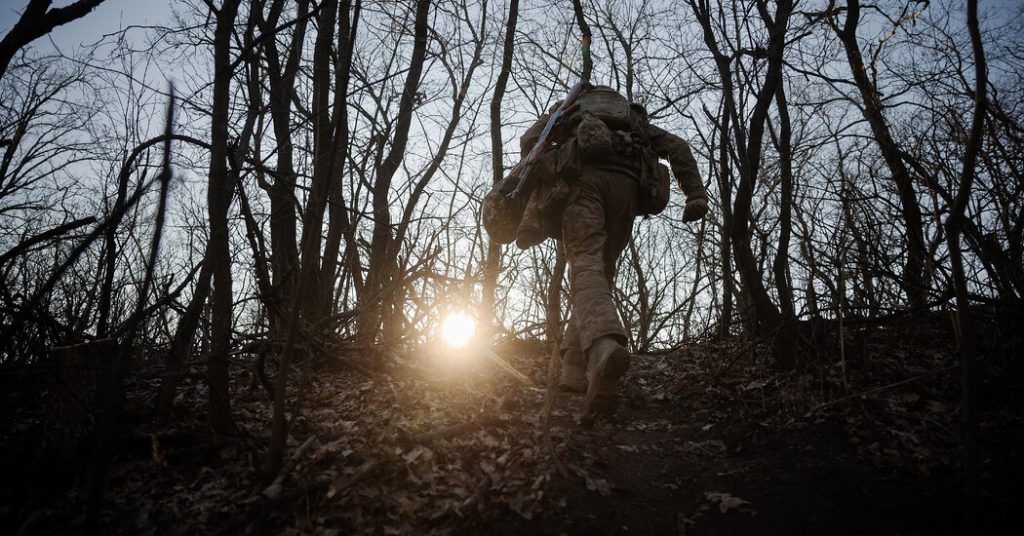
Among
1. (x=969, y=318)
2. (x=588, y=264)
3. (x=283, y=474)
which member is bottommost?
(x=283, y=474)

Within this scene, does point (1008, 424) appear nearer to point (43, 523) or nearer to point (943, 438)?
point (943, 438)

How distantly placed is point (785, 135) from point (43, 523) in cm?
568

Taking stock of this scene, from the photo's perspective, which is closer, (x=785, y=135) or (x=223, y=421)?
(x=223, y=421)

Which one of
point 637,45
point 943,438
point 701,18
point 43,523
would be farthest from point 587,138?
point 637,45

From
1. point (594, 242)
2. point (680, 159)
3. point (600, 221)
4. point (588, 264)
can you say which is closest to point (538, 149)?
point (600, 221)

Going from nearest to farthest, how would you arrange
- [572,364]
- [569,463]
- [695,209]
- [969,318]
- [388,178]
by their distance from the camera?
1. [969,318]
2. [569,463]
3. [572,364]
4. [695,209]
5. [388,178]

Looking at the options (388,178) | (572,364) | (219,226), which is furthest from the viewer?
(388,178)

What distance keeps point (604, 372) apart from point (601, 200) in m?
1.57

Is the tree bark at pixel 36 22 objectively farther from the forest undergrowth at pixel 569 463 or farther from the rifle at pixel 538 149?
the rifle at pixel 538 149

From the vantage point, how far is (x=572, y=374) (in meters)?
3.78

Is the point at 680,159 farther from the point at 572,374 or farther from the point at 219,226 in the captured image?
the point at 219,226

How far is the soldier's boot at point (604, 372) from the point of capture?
2973mm

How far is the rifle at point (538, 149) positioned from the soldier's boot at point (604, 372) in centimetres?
153

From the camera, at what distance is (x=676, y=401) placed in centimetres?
386
